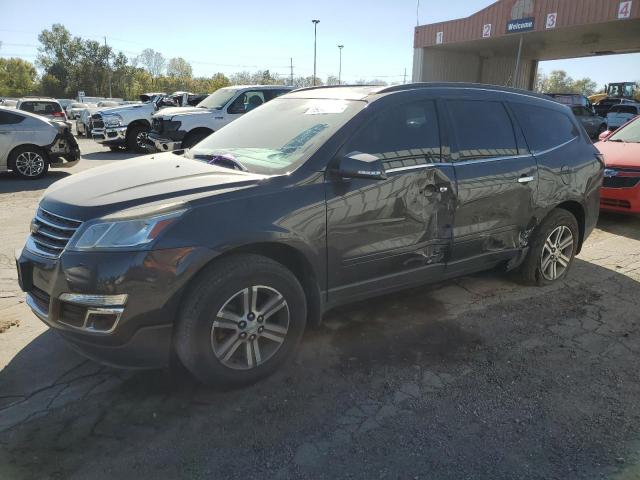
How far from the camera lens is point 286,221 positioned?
2.94 metres

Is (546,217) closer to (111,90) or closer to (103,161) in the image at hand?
(103,161)

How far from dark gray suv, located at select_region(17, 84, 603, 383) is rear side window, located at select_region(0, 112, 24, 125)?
27.2 ft

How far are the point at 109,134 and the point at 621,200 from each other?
45.2 ft

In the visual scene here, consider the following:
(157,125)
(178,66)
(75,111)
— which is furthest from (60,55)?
(157,125)

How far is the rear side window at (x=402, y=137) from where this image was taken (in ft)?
11.0

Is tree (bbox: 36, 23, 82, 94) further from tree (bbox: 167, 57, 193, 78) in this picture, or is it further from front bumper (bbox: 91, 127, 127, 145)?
front bumper (bbox: 91, 127, 127, 145)

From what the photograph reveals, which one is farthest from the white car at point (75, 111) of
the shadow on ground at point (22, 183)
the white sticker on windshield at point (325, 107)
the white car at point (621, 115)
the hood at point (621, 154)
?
the white car at point (621, 115)

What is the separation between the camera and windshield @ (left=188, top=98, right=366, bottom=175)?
10.7ft

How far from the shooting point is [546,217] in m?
4.57

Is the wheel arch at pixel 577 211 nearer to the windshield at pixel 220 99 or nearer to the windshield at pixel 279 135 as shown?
the windshield at pixel 279 135

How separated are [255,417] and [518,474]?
1.37 metres

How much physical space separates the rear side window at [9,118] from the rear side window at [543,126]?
394 inches

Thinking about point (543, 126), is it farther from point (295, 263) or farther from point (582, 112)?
point (582, 112)

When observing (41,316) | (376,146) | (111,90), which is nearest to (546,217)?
(376,146)
